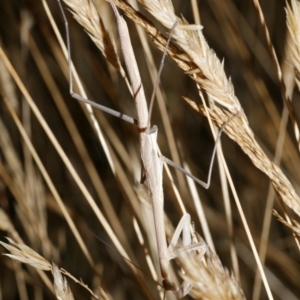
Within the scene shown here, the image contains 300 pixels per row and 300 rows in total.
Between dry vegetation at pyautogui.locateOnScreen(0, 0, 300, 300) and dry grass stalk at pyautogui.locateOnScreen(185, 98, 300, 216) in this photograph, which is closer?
dry grass stalk at pyautogui.locateOnScreen(185, 98, 300, 216)

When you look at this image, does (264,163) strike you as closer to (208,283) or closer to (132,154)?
(208,283)

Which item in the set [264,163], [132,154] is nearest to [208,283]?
[264,163]

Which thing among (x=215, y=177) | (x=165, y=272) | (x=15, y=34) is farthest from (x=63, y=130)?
(x=165, y=272)

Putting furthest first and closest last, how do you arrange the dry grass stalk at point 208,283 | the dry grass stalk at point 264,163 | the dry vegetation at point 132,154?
the dry vegetation at point 132,154, the dry grass stalk at point 264,163, the dry grass stalk at point 208,283

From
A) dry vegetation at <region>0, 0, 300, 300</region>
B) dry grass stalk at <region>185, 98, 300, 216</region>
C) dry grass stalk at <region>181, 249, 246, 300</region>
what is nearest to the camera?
dry grass stalk at <region>181, 249, 246, 300</region>

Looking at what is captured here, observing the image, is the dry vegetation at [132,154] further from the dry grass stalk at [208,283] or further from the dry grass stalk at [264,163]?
the dry grass stalk at [208,283]

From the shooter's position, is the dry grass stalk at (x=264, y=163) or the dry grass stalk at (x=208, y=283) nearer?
the dry grass stalk at (x=208, y=283)

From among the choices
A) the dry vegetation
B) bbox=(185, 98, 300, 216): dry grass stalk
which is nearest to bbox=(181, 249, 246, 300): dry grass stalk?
bbox=(185, 98, 300, 216): dry grass stalk

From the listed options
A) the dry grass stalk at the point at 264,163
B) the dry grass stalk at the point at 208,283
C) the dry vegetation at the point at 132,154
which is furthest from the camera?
the dry vegetation at the point at 132,154

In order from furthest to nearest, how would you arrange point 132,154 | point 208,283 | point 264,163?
point 132,154
point 264,163
point 208,283

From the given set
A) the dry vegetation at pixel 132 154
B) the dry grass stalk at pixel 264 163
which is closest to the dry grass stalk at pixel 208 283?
the dry grass stalk at pixel 264 163

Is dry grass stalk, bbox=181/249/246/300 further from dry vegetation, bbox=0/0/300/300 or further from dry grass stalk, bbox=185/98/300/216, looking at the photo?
dry vegetation, bbox=0/0/300/300

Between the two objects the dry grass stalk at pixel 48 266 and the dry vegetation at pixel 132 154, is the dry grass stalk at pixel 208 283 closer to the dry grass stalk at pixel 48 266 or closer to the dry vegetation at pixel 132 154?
the dry grass stalk at pixel 48 266
